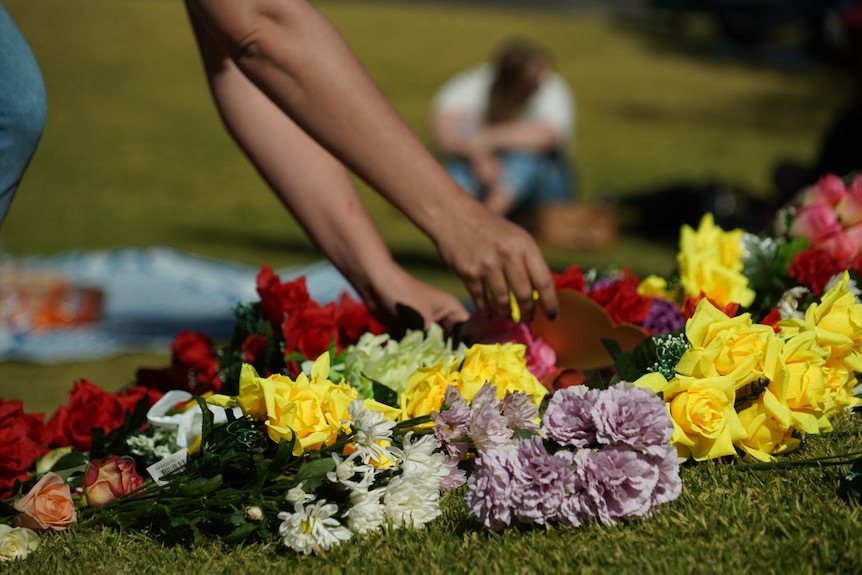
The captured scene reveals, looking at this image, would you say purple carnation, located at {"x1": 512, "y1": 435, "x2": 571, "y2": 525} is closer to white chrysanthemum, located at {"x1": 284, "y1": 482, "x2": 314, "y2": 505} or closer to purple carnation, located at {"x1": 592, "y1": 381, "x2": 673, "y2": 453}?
purple carnation, located at {"x1": 592, "y1": 381, "x2": 673, "y2": 453}

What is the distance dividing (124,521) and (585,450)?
0.87 m

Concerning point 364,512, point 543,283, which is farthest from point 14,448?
point 543,283

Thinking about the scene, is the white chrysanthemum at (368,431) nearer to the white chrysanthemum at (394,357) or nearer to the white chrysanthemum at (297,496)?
the white chrysanthemum at (297,496)

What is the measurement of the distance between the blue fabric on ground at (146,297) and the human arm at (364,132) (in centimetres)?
205

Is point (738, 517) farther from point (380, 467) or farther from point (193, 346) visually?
point (193, 346)

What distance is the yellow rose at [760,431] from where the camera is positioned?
1.94m

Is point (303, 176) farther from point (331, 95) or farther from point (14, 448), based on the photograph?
point (14, 448)

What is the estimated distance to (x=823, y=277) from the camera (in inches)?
96.4

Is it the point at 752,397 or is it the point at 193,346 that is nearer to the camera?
the point at 752,397

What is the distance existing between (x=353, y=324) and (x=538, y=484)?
91 cm

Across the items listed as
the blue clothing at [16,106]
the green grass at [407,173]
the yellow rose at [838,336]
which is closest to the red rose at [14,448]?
the green grass at [407,173]

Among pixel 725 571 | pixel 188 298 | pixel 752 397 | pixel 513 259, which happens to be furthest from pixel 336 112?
pixel 188 298

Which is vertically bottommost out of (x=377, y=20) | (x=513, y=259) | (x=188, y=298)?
(x=377, y=20)

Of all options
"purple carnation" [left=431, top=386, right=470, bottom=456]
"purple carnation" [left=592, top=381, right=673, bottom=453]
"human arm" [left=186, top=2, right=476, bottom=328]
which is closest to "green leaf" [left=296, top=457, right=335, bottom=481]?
"purple carnation" [left=431, top=386, right=470, bottom=456]
